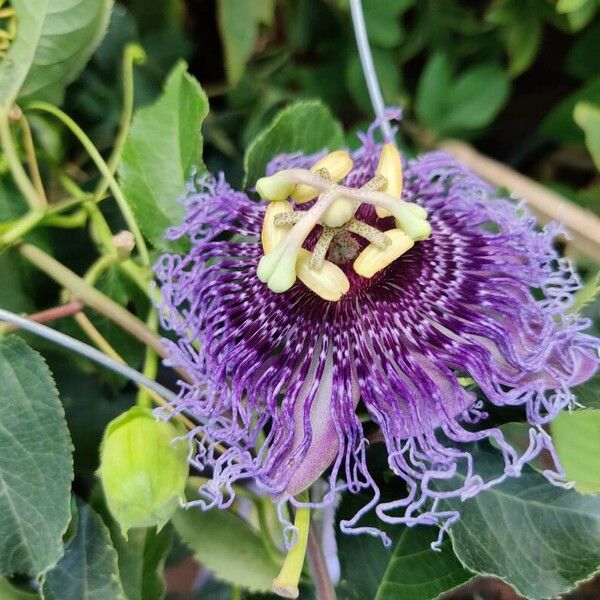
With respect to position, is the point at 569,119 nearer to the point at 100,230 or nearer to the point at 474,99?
the point at 474,99

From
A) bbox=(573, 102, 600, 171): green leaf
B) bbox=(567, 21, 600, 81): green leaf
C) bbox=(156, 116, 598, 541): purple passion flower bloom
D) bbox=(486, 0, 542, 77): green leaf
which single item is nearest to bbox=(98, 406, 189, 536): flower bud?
bbox=(156, 116, 598, 541): purple passion flower bloom

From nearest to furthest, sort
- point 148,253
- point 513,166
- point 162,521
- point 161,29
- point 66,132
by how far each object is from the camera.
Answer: point 162,521
point 148,253
point 66,132
point 161,29
point 513,166

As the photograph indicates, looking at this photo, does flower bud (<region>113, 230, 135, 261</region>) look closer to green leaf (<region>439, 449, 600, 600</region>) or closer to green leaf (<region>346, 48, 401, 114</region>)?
green leaf (<region>439, 449, 600, 600</region>)

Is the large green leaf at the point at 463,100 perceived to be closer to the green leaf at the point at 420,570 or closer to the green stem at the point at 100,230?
the green stem at the point at 100,230

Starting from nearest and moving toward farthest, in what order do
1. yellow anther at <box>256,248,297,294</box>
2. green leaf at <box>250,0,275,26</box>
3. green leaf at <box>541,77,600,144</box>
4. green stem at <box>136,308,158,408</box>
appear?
yellow anther at <box>256,248,297,294</box> → green stem at <box>136,308,158,408</box> → green leaf at <box>250,0,275,26</box> → green leaf at <box>541,77,600,144</box>

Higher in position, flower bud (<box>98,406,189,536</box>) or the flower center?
the flower center

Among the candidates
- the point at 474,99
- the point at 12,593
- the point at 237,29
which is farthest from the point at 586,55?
the point at 12,593

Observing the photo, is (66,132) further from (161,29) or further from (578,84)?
(578,84)

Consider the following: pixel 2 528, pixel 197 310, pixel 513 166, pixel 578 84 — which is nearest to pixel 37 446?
pixel 2 528
